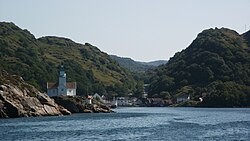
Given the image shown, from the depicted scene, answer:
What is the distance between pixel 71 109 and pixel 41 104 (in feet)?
73.8

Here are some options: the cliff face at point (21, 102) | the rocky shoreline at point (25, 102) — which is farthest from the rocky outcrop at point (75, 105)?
the cliff face at point (21, 102)

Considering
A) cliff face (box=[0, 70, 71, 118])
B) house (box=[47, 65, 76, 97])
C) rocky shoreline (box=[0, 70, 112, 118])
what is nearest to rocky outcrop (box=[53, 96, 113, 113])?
rocky shoreline (box=[0, 70, 112, 118])

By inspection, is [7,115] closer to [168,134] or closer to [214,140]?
[168,134]

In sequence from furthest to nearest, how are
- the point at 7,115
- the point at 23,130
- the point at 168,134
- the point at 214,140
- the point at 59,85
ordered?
the point at 59,85 < the point at 7,115 < the point at 23,130 < the point at 168,134 < the point at 214,140

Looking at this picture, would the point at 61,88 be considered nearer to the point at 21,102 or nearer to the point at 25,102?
the point at 25,102

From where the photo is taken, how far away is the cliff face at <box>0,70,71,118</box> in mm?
112262

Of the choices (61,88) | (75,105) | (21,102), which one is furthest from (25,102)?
(61,88)

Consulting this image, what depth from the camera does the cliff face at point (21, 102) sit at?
11226cm

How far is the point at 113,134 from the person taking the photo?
72188 mm

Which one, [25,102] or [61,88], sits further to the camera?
[61,88]

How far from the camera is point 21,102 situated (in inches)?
4547

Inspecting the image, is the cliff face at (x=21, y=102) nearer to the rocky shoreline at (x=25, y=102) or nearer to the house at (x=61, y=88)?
the rocky shoreline at (x=25, y=102)

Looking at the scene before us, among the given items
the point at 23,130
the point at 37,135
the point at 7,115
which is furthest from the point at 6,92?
the point at 37,135

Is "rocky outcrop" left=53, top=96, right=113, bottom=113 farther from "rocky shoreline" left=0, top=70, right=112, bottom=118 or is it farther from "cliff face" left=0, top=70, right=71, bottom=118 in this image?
"cliff face" left=0, top=70, right=71, bottom=118
